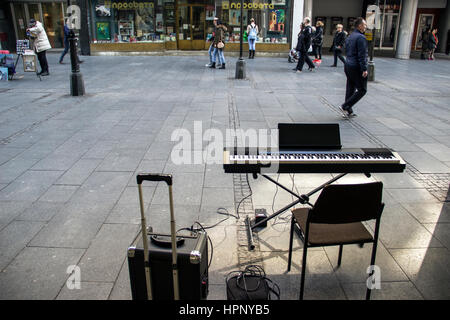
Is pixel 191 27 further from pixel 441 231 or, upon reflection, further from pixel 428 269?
pixel 428 269

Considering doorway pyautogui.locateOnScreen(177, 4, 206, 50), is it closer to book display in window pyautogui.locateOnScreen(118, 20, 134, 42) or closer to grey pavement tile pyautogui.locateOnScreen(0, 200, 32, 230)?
book display in window pyautogui.locateOnScreen(118, 20, 134, 42)

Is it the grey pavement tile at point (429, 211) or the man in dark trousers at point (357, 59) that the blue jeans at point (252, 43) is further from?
the grey pavement tile at point (429, 211)

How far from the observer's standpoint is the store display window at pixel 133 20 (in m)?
20.3

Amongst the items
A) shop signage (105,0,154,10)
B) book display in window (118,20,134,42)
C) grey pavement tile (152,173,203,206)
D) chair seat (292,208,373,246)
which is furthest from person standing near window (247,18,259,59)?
chair seat (292,208,373,246)

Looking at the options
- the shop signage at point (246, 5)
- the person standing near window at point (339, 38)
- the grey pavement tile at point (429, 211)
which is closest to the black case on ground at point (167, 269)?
the grey pavement tile at point (429, 211)

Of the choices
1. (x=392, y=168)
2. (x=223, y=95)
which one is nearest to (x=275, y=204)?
(x=392, y=168)

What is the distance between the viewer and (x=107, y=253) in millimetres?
3574

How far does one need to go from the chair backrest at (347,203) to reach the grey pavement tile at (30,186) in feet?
11.8

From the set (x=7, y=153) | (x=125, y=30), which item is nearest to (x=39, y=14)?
(x=125, y=30)

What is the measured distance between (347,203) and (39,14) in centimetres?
2360

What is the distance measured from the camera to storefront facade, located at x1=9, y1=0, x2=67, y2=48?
69.8 ft

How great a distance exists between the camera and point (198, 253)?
8.82 feet

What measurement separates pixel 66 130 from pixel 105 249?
4452mm

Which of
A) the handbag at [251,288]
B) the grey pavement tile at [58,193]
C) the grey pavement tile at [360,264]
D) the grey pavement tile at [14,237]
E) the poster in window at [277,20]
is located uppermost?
the poster in window at [277,20]
